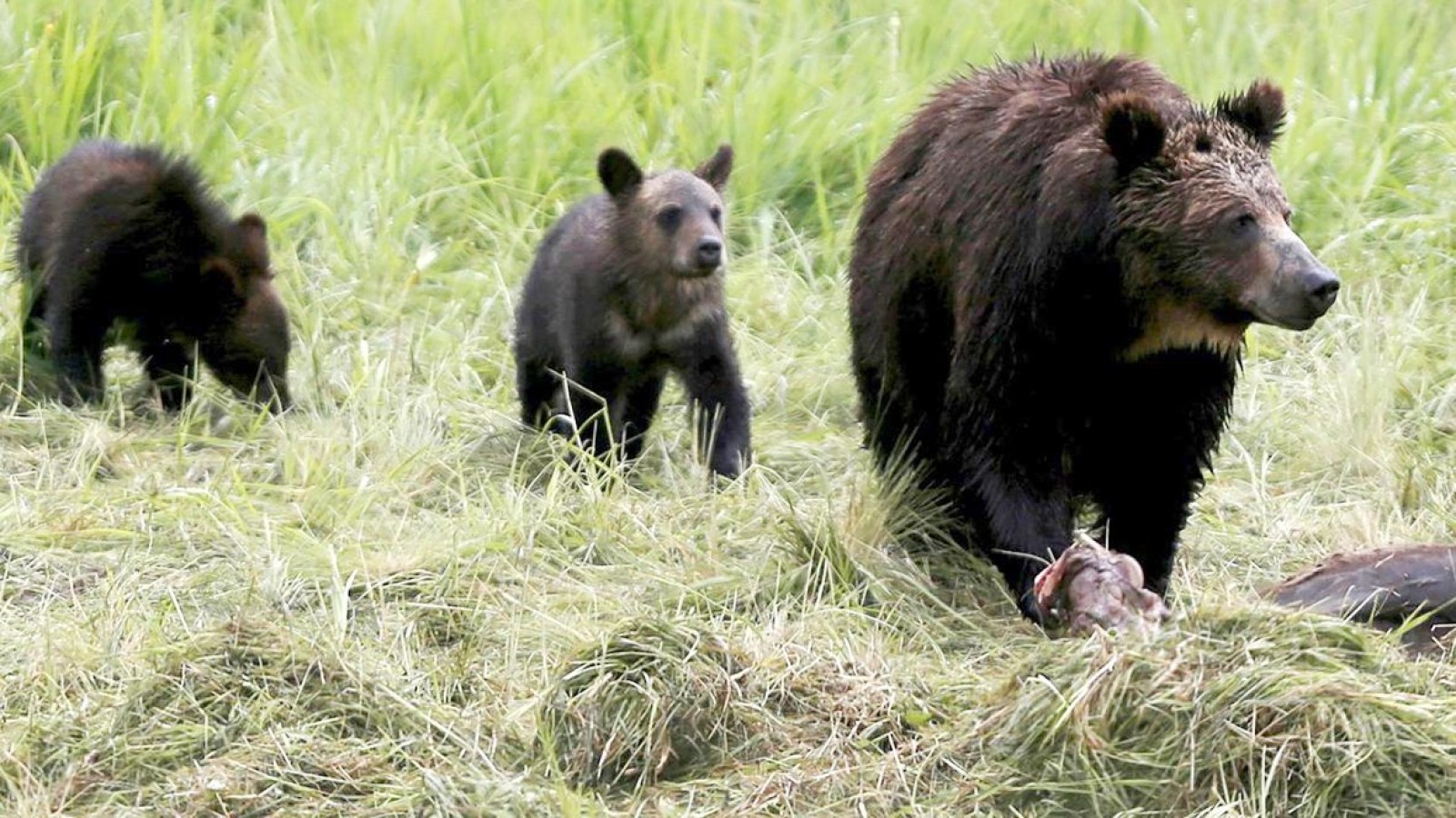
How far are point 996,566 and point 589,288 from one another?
2.06 meters

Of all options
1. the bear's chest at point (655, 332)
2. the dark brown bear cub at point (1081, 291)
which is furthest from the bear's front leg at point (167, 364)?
the dark brown bear cub at point (1081, 291)

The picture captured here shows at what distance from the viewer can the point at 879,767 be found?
459cm

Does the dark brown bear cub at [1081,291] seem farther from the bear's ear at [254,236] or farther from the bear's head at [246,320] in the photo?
the bear's ear at [254,236]

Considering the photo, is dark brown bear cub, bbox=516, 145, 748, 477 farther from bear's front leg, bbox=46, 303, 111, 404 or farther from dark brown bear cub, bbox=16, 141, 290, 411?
bear's front leg, bbox=46, 303, 111, 404

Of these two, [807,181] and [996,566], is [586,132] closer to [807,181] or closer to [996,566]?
[807,181]

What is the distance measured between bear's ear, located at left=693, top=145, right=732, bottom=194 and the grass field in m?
0.65

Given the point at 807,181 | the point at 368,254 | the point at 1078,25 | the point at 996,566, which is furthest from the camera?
the point at 1078,25

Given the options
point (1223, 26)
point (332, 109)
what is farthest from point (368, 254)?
point (1223, 26)

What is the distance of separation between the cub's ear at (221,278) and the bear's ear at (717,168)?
1511mm

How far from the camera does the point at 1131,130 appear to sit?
16.8 feet

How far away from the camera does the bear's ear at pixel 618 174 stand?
7.22 meters

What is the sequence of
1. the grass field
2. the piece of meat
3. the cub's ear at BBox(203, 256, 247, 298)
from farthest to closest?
the cub's ear at BBox(203, 256, 247, 298), the piece of meat, the grass field

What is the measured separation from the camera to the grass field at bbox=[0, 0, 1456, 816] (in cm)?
450

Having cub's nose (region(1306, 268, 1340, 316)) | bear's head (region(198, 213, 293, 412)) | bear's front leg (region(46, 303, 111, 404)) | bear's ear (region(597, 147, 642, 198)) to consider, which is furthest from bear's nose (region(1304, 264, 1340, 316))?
bear's front leg (region(46, 303, 111, 404))
